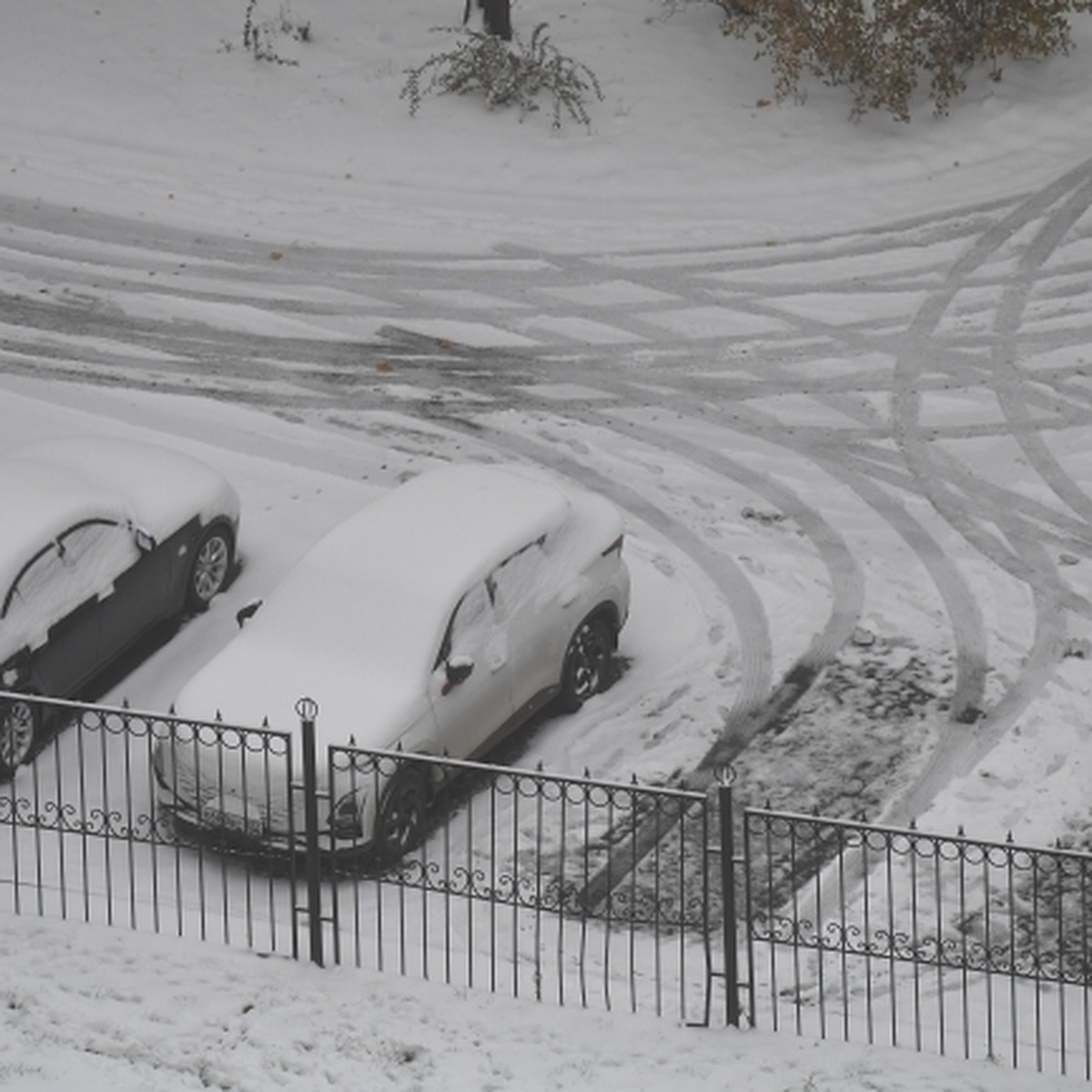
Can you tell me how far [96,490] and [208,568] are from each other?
131cm

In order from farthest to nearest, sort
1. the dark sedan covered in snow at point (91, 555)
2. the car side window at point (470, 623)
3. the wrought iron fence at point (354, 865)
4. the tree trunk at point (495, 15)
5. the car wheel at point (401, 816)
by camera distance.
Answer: the tree trunk at point (495, 15) → the dark sedan covered in snow at point (91, 555) → the car side window at point (470, 623) → the car wheel at point (401, 816) → the wrought iron fence at point (354, 865)

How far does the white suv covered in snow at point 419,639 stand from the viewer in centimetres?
1342

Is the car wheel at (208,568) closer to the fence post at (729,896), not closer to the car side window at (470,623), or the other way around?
the car side window at (470,623)

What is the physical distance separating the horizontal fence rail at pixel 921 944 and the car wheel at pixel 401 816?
81.2 inches

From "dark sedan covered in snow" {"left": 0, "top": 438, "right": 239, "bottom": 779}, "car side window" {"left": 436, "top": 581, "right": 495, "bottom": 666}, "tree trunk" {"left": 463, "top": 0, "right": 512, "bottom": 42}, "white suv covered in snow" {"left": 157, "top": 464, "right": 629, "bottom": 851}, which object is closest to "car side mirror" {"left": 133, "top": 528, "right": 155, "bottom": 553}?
"dark sedan covered in snow" {"left": 0, "top": 438, "right": 239, "bottom": 779}

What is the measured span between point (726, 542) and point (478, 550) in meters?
3.69

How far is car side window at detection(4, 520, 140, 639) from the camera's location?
14.6 meters

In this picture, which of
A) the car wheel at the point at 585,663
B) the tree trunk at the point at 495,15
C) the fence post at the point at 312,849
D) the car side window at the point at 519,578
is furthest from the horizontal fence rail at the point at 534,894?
the tree trunk at the point at 495,15

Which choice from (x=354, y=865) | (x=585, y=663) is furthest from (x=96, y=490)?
(x=354, y=865)

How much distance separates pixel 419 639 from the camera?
14.1 metres

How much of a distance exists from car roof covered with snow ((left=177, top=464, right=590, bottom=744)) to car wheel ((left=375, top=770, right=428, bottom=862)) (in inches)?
12.8

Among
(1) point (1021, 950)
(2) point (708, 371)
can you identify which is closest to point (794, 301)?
(2) point (708, 371)

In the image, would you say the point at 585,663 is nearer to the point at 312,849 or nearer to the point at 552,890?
the point at 552,890

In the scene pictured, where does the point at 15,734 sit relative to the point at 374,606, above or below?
below
